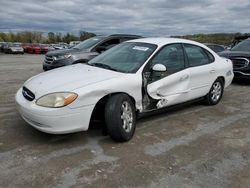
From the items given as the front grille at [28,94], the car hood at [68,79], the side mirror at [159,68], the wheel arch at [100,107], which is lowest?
the wheel arch at [100,107]

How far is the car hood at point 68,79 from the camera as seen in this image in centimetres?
379

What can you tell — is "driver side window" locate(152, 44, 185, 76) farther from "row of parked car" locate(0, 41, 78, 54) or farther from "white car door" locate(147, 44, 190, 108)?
"row of parked car" locate(0, 41, 78, 54)

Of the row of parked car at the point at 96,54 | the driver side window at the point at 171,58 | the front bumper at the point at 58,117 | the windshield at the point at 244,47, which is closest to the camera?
the front bumper at the point at 58,117

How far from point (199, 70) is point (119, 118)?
95.7 inches

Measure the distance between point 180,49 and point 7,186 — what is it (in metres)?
3.79

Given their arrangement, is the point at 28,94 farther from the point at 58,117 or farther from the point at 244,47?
the point at 244,47

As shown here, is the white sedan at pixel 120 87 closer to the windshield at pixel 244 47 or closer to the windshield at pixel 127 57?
the windshield at pixel 127 57

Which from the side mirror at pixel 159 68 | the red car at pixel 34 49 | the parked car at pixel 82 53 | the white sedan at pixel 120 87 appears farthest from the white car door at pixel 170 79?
the red car at pixel 34 49

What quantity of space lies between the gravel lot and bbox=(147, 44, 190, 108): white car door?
0.45 meters

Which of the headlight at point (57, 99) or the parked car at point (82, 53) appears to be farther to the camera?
the parked car at point (82, 53)

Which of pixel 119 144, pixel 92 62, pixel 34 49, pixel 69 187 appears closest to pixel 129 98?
pixel 119 144

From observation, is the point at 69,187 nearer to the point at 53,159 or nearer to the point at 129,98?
the point at 53,159

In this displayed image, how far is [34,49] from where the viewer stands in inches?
1451

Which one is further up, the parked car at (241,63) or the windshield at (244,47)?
the windshield at (244,47)
